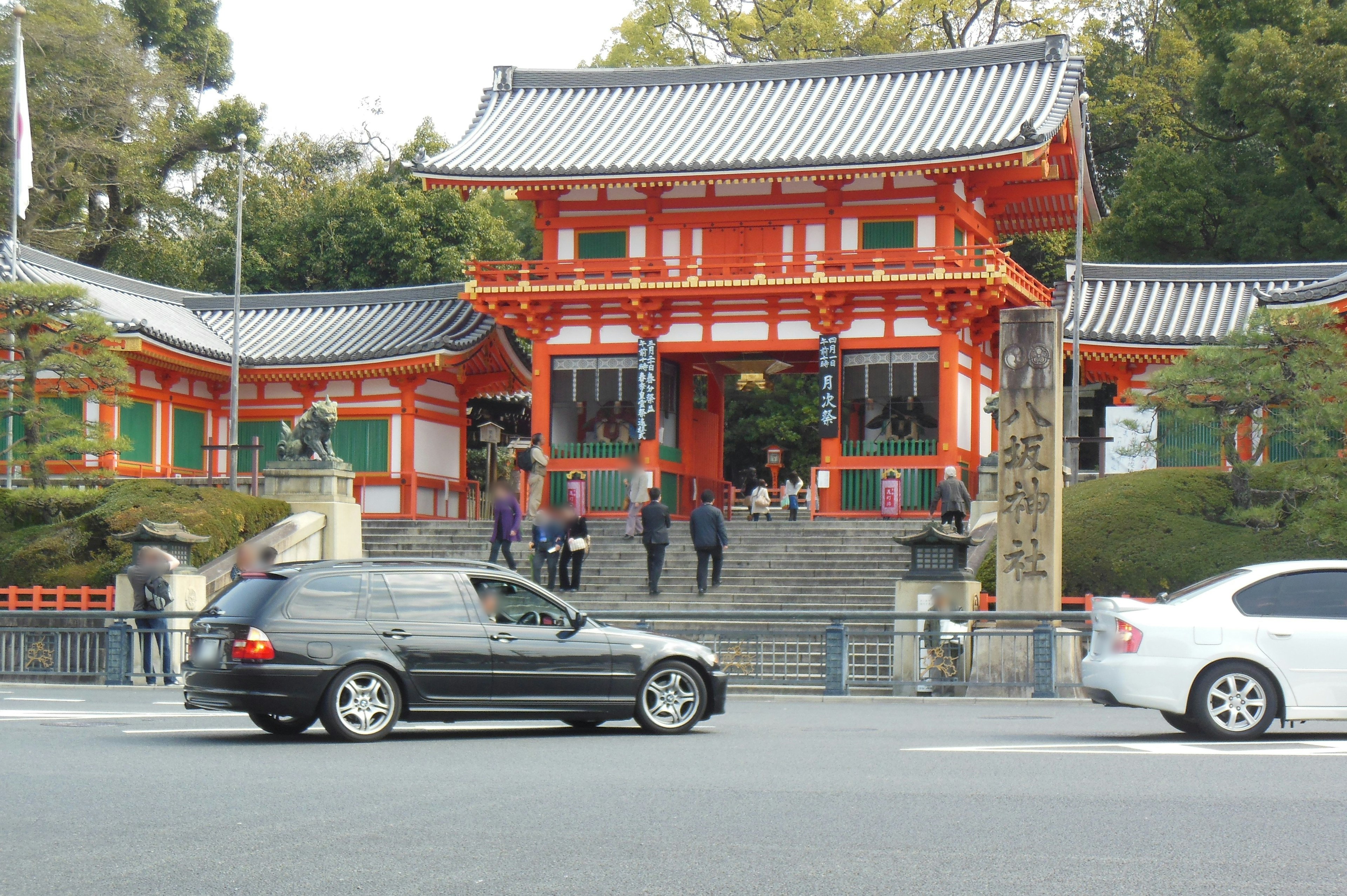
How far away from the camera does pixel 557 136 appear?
35750 millimetres

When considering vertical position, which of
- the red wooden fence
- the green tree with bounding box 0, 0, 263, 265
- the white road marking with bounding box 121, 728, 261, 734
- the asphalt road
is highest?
the green tree with bounding box 0, 0, 263, 265

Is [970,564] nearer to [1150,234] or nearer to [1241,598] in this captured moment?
[1241,598]

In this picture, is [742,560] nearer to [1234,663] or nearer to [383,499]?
[383,499]

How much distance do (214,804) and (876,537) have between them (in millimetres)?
19234

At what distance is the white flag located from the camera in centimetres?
2977

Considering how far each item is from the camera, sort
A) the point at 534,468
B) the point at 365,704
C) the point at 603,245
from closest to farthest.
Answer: the point at 365,704 → the point at 534,468 → the point at 603,245

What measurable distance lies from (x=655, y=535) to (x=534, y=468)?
708cm

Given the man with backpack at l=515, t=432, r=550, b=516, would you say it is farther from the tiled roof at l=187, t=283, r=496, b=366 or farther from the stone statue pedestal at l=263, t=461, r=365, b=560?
the tiled roof at l=187, t=283, r=496, b=366

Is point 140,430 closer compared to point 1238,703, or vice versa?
point 1238,703

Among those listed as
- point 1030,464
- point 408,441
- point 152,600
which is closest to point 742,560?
point 1030,464

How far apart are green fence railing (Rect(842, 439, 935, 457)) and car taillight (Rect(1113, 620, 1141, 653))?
18.3 m

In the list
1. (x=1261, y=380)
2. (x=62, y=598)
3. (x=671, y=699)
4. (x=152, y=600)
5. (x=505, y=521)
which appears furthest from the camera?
(x=505, y=521)

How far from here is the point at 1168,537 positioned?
22.9 metres

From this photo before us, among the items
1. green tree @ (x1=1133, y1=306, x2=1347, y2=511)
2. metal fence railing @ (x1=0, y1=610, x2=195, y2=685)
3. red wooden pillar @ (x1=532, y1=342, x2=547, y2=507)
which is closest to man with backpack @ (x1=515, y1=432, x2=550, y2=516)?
red wooden pillar @ (x1=532, y1=342, x2=547, y2=507)
